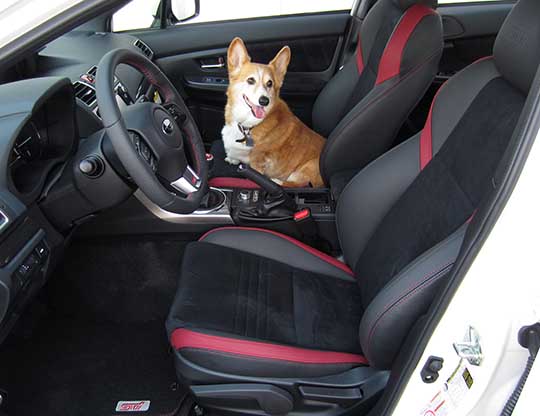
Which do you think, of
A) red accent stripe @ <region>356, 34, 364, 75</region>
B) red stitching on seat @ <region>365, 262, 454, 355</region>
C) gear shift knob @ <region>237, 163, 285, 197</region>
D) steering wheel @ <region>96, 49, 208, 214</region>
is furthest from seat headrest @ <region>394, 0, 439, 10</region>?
red stitching on seat @ <region>365, 262, 454, 355</region>

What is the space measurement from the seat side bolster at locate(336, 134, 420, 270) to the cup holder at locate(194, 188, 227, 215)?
0.50m

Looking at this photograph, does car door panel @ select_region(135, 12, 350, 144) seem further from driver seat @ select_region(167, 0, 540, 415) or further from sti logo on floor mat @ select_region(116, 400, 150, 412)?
sti logo on floor mat @ select_region(116, 400, 150, 412)

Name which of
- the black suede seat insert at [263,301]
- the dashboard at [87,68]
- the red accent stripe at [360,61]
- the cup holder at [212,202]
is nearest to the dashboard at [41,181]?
the dashboard at [87,68]

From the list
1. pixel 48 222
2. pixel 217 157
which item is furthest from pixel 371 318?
pixel 217 157

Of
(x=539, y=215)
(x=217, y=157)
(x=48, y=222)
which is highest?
(x=539, y=215)

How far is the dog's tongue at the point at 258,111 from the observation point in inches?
99.5

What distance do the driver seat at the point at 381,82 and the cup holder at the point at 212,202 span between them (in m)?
0.09

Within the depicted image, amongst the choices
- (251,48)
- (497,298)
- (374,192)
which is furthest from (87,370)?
(251,48)

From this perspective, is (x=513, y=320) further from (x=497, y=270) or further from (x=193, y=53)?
(x=193, y=53)

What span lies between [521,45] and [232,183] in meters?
1.21

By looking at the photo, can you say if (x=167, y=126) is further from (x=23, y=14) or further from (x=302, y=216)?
(x=302, y=216)

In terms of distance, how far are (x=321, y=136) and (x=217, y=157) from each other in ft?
1.79

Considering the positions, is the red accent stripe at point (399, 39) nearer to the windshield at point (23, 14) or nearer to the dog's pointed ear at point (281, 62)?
the dog's pointed ear at point (281, 62)

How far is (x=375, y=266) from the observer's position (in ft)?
4.41
